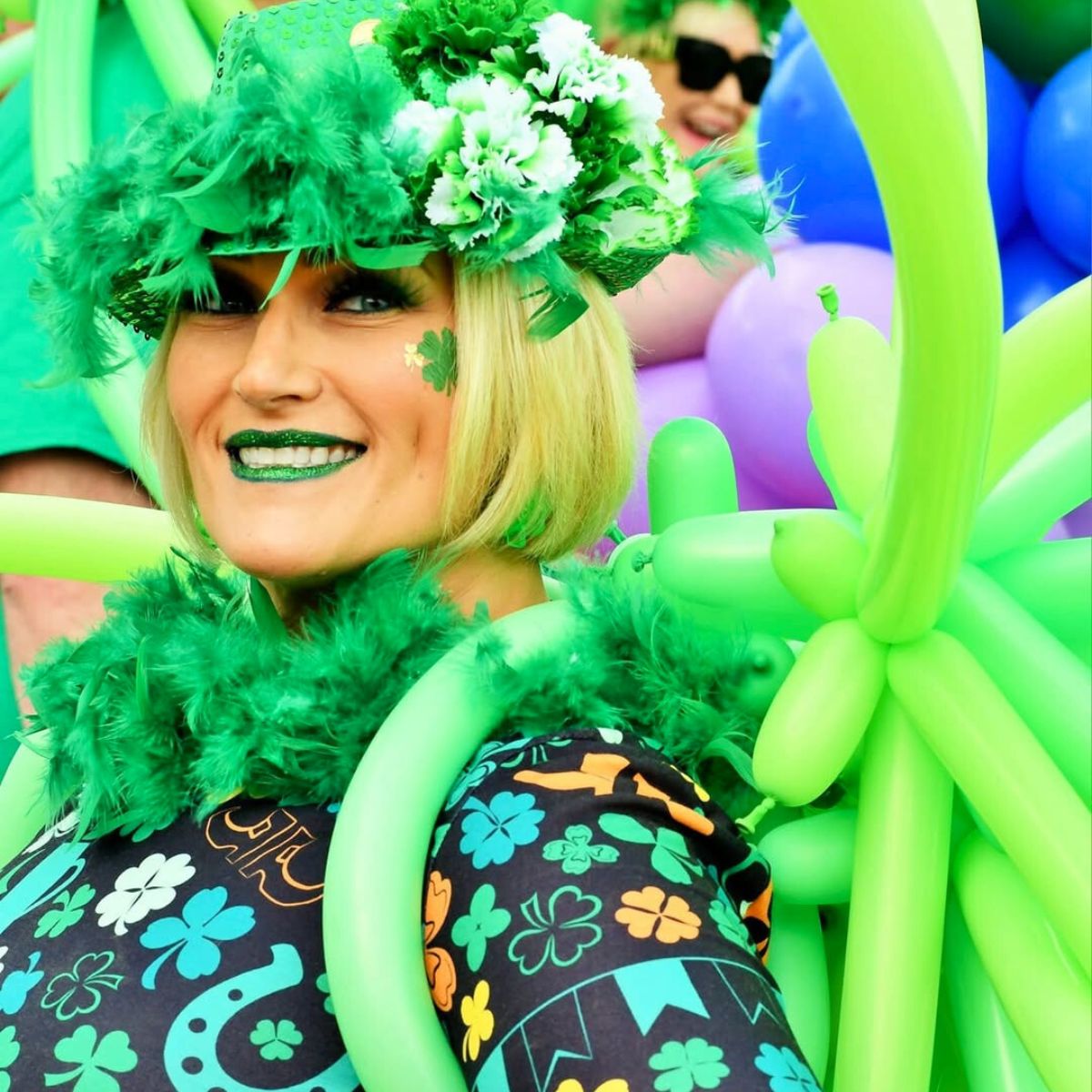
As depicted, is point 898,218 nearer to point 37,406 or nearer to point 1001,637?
point 1001,637

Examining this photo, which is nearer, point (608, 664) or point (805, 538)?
point (805, 538)

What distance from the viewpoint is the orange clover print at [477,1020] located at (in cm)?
96

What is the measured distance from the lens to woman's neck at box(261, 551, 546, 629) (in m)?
1.30

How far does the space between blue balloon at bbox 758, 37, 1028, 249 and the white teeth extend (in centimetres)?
94

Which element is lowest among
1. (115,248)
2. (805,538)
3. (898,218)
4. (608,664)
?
(608,664)

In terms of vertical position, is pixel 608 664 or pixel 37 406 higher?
pixel 608 664

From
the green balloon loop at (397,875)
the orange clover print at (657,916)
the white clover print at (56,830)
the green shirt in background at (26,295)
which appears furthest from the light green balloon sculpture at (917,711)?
the green shirt in background at (26,295)

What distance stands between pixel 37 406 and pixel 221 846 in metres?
0.98

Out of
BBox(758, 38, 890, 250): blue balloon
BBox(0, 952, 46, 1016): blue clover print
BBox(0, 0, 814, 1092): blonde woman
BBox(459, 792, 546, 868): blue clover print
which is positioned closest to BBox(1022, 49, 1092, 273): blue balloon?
BBox(758, 38, 890, 250): blue balloon

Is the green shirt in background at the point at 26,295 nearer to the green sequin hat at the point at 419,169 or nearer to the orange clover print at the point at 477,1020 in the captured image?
the green sequin hat at the point at 419,169

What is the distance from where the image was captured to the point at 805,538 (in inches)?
42.6

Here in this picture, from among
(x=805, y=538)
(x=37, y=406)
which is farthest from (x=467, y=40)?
(x=37, y=406)

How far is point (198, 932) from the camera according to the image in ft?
3.57

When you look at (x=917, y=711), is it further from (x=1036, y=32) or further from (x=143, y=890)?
(x=1036, y=32)
